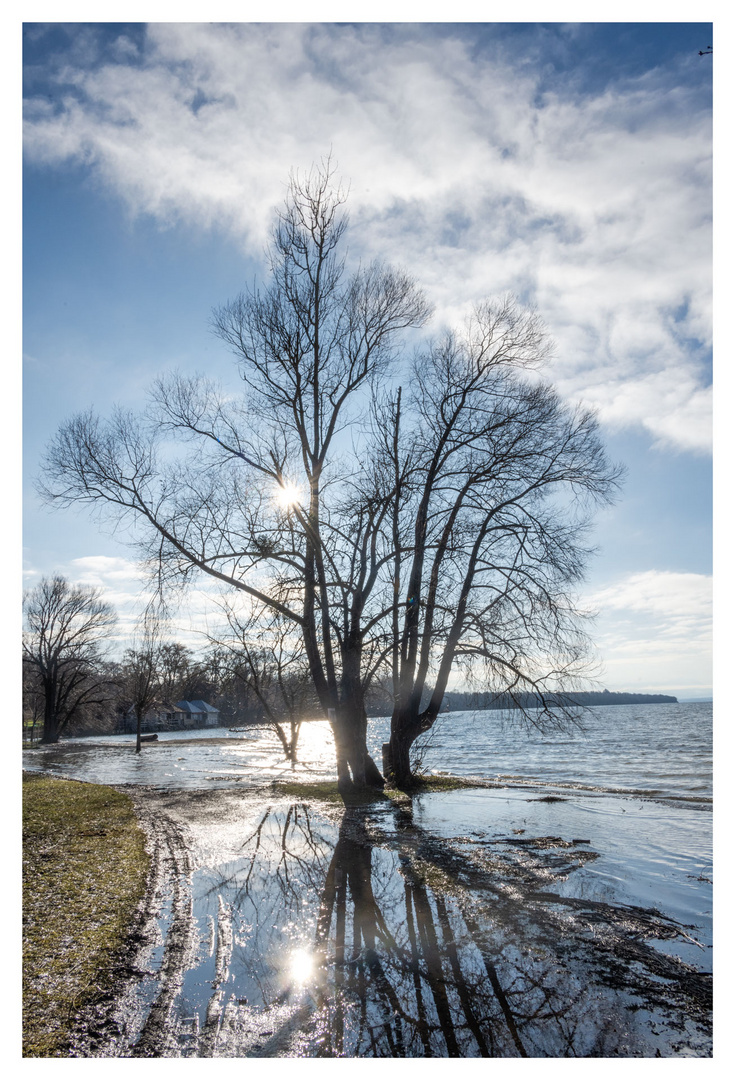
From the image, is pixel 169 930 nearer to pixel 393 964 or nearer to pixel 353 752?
pixel 393 964

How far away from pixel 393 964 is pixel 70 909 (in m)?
3.28

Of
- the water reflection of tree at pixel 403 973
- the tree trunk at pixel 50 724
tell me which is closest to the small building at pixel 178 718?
the tree trunk at pixel 50 724

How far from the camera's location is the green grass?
13.0 ft

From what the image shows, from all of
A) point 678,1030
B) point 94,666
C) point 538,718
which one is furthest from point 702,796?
point 94,666

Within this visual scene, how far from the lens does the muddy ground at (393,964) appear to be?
3.71m

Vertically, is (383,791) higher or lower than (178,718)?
higher

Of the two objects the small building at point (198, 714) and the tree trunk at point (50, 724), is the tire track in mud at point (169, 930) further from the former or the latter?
the small building at point (198, 714)

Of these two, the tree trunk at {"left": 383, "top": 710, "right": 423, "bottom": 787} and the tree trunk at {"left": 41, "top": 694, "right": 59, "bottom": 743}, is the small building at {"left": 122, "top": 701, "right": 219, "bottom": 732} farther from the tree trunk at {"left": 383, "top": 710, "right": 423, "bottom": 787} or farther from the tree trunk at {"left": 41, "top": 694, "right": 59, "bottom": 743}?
the tree trunk at {"left": 383, "top": 710, "right": 423, "bottom": 787}

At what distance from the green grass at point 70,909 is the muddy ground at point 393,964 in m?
0.22

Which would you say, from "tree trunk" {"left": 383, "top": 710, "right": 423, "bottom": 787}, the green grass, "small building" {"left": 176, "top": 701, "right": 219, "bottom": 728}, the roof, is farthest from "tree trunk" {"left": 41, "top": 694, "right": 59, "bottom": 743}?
the roof

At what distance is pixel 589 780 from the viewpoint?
76.8 feet

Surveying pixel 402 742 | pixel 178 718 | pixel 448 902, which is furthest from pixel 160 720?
pixel 448 902

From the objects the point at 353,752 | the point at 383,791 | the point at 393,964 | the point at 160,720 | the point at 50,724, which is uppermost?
the point at 393,964

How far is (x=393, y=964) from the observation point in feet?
15.7
